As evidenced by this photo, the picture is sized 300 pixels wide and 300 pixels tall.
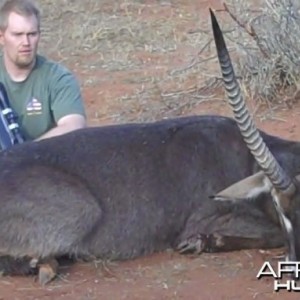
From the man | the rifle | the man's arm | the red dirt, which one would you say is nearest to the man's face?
the man

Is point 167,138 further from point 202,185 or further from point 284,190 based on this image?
point 284,190

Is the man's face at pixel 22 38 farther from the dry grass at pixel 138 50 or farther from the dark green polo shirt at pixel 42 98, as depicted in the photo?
the dry grass at pixel 138 50

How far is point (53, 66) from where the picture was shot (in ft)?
26.2

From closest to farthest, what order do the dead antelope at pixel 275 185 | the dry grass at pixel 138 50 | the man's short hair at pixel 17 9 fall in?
the dead antelope at pixel 275 185
the man's short hair at pixel 17 9
the dry grass at pixel 138 50

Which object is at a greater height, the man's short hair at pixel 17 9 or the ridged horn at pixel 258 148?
the man's short hair at pixel 17 9

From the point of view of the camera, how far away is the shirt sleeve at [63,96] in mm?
7844

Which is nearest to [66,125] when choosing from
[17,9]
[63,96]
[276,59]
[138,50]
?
[63,96]

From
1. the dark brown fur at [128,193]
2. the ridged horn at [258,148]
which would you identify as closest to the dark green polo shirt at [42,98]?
the dark brown fur at [128,193]

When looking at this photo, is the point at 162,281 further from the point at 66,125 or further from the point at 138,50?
the point at 138,50

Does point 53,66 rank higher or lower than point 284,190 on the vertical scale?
higher

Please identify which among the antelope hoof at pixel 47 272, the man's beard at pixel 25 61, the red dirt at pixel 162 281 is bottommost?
the red dirt at pixel 162 281

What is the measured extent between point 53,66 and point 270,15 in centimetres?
310

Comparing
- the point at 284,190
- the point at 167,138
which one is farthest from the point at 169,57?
the point at 284,190

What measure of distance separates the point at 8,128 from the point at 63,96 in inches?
16.9
